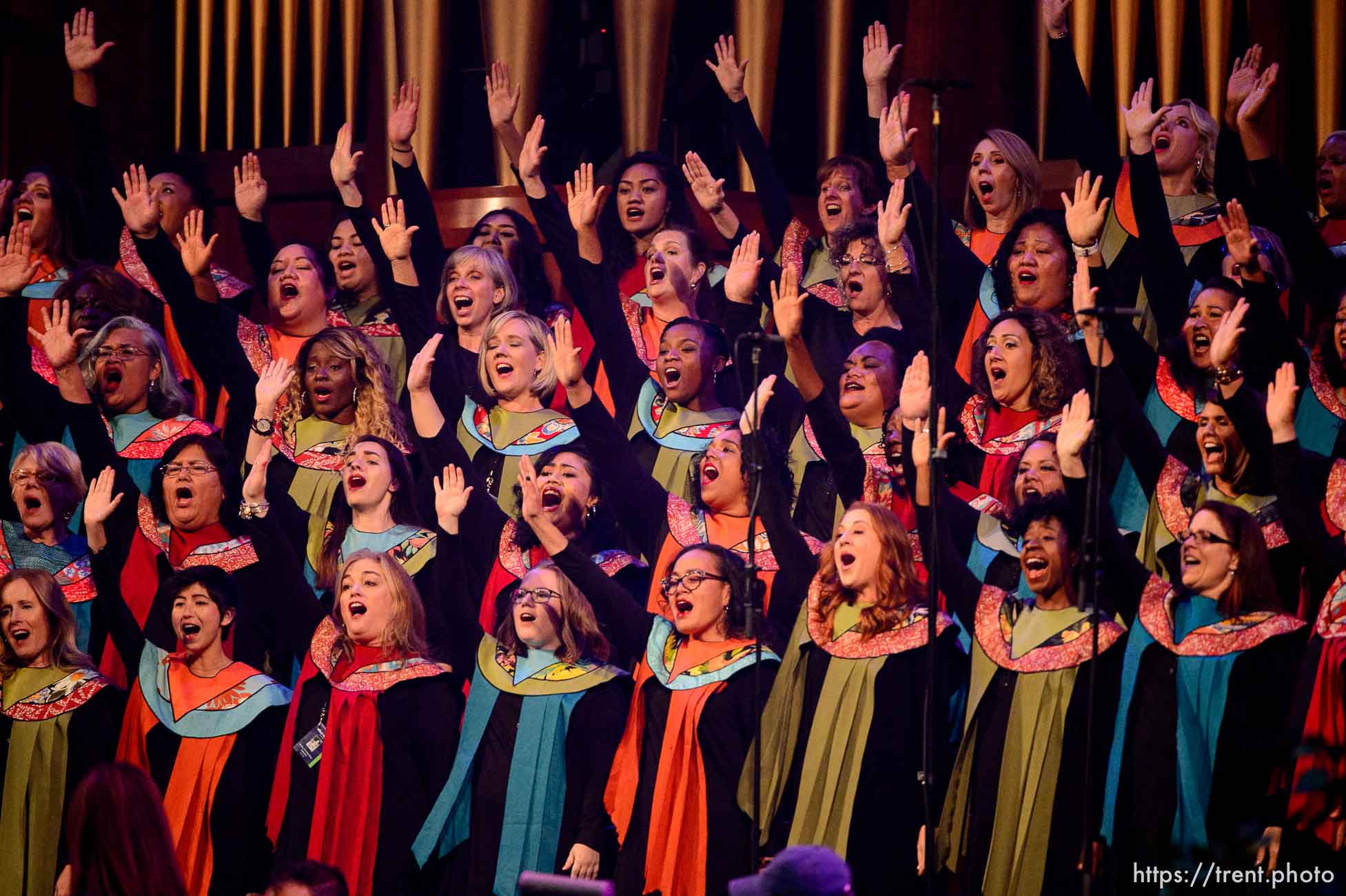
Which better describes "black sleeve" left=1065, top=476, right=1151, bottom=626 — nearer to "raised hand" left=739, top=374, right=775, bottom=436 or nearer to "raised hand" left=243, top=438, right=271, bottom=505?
"raised hand" left=739, top=374, right=775, bottom=436

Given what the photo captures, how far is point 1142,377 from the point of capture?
5.73m

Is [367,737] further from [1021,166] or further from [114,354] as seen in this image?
[1021,166]

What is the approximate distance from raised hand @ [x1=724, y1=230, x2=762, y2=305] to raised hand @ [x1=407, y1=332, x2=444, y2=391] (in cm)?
99

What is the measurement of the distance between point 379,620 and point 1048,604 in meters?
2.09

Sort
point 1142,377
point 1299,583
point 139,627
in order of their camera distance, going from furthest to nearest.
→ point 139,627 → point 1142,377 → point 1299,583

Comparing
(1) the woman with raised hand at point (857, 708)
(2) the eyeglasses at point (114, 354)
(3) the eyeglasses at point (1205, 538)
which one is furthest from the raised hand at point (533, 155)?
(3) the eyeglasses at point (1205, 538)

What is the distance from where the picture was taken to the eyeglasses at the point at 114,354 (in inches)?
271

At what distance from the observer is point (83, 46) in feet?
24.5

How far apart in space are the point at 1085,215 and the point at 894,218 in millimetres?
596

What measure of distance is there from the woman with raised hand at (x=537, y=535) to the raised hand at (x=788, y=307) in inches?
29.4

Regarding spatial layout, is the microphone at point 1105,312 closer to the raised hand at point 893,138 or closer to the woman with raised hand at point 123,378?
the raised hand at point 893,138

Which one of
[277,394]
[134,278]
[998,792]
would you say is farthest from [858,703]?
[134,278]

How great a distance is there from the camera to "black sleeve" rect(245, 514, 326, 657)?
629 centimetres

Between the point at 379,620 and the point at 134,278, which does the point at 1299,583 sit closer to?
the point at 379,620
